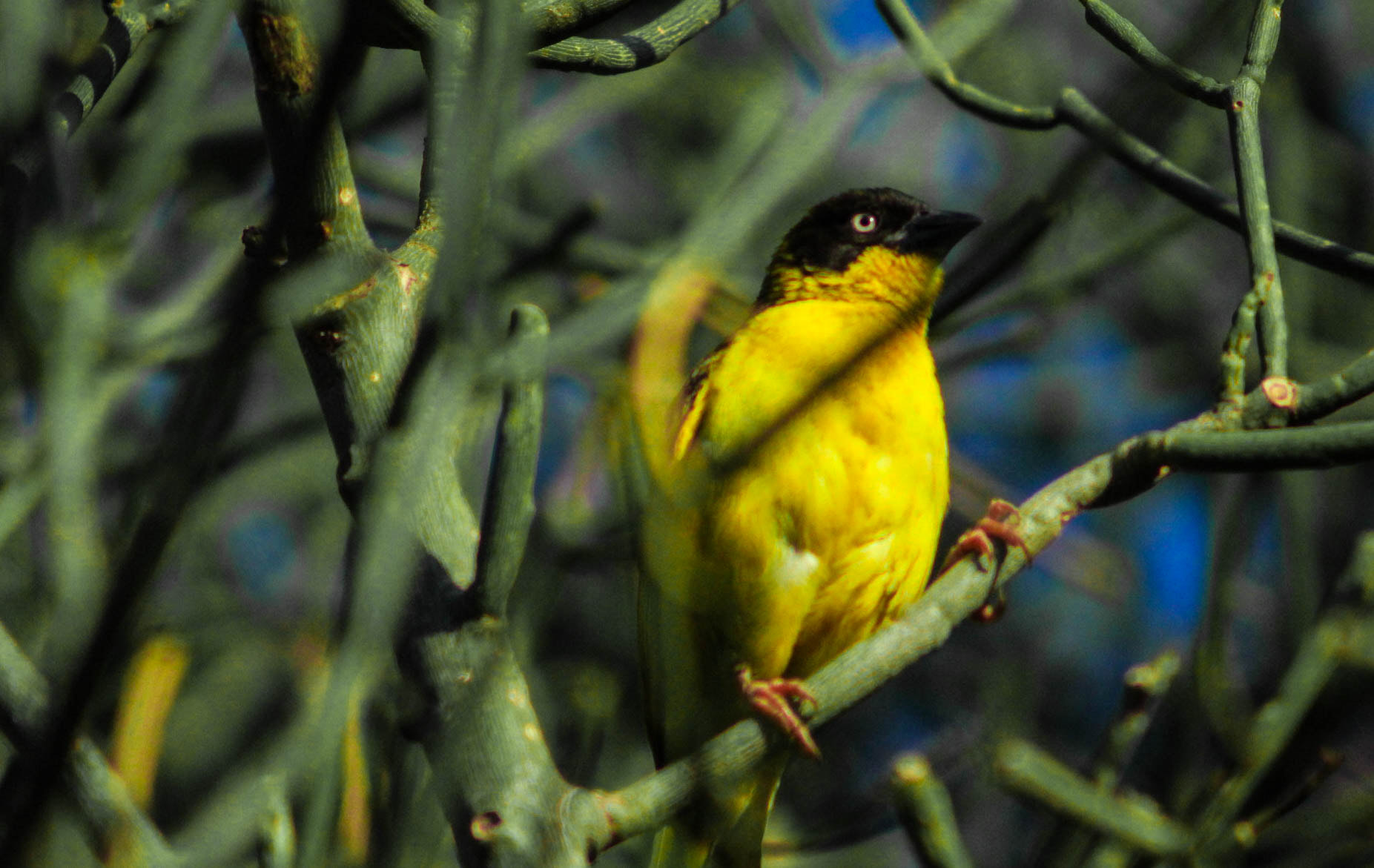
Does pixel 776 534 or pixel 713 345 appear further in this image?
Result: pixel 713 345

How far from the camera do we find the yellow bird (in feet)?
12.0

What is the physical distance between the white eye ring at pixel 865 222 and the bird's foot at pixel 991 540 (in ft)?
5.25

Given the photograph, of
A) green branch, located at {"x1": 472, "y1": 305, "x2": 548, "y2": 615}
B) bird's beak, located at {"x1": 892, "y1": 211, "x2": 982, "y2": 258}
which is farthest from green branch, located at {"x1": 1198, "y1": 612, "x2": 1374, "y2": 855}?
bird's beak, located at {"x1": 892, "y1": 211, "x2": 982, "y2": 258}

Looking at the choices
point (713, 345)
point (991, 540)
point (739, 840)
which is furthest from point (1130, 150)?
point (713, 345)

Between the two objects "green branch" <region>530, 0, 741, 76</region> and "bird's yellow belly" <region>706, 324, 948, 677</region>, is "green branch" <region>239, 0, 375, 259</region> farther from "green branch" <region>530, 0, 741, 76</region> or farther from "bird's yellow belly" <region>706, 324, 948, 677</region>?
"bird's yellow belly" <region>706, 324, 948, 677</region>

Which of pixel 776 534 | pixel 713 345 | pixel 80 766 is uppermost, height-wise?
pixel 80 766

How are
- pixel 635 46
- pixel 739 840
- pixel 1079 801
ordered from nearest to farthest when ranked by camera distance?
pixel 1079 801, pixel 635 46, pixel 739 840

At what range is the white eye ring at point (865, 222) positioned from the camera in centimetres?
479

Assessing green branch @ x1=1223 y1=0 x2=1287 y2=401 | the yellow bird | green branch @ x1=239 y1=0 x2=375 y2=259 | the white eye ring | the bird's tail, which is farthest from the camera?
the white eye ring

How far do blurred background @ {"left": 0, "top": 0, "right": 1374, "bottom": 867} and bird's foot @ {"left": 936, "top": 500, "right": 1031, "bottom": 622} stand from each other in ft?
1.42

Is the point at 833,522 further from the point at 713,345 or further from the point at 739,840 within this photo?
the point at 713,345

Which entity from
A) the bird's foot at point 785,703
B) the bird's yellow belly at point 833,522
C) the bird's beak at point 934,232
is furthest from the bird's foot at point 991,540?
the bird's beak at point 934,232

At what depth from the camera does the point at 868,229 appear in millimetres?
4789

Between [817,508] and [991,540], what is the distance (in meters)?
1.03
